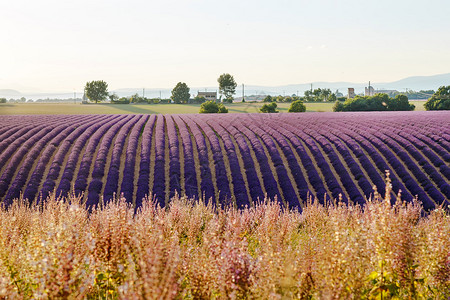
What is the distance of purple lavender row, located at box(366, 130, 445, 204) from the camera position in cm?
2285

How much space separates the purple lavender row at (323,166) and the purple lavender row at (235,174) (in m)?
5.28

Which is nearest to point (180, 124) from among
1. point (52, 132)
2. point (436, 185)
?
point (52, 132)

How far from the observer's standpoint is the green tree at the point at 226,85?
450 feet

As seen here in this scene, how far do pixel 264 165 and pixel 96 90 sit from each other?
4544 inches

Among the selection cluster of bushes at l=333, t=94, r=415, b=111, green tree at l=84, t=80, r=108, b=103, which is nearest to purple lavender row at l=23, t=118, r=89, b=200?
cluster of bushes at l=333, t=94, r=415, b=111

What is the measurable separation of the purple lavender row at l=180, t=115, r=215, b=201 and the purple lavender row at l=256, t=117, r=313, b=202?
5367mm

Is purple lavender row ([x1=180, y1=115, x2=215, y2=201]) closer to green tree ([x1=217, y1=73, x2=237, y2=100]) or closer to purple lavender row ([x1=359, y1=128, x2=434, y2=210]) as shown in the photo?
purple lavender row ([x1=359, y1=128, x2=434, y2=210])

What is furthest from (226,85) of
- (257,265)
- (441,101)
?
(257,265)

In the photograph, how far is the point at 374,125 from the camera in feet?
125

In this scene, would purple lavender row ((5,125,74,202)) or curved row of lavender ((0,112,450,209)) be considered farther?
curved row of lavender ((0,112,450,209))

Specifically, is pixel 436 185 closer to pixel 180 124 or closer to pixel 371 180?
pixel 371 180

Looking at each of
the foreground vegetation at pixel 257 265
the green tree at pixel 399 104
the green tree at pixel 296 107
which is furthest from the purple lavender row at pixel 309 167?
the green tree at pixel 399 104

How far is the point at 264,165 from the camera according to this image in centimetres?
2600

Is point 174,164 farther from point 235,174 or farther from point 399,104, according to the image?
point 399,104
